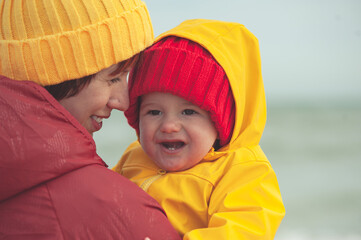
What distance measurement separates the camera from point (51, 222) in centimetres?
112

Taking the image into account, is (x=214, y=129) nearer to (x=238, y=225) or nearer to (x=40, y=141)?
(x=238, y=225)

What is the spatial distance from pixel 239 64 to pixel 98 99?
627 millimetres

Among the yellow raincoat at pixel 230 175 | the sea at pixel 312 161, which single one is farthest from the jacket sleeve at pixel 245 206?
the sea at pixel 312 161

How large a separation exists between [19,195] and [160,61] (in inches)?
29.4

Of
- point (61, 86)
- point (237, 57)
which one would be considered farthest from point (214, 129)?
point (61, 86)

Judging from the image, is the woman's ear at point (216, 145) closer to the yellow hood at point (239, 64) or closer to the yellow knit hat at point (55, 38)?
the yellow hood at point (239, 64)

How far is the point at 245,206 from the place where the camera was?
4.89 ft

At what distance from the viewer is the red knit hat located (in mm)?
1612

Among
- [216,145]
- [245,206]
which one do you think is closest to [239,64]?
[216,145]

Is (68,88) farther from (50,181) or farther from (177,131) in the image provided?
(177,131)

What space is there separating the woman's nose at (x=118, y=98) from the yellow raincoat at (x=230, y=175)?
0.37m

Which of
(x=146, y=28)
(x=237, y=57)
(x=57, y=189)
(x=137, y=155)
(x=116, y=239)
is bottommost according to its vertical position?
(x=137, y=155)

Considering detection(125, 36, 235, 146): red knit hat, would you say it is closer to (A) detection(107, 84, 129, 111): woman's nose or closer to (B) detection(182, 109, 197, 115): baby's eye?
(B) detection(182, 109, 197, 115): baby's eye

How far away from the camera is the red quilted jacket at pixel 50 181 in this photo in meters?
1.07
